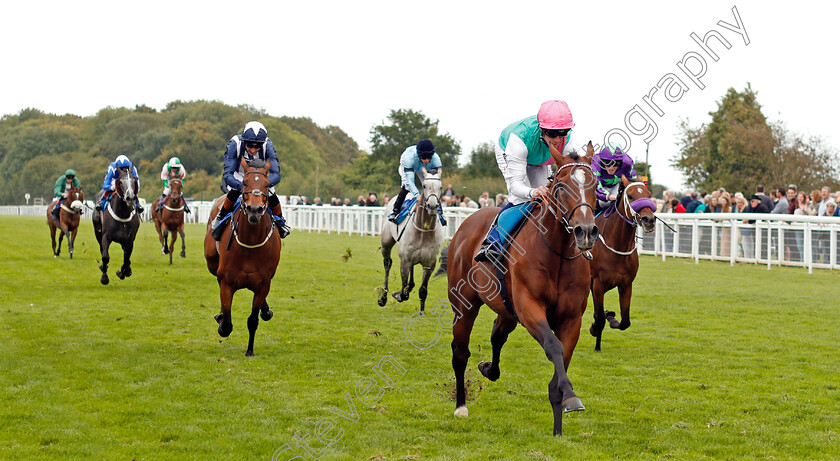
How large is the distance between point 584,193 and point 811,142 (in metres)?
28.9

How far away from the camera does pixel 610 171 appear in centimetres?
819

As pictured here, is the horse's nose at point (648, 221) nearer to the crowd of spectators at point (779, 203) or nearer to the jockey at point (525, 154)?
the jockey at point (525, 154)

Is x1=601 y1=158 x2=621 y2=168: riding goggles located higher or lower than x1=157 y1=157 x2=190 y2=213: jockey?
lower

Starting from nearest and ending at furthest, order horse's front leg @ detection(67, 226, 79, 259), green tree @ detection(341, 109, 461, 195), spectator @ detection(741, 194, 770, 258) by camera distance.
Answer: spectator @ detection(741, 194, 770, 258) → horse's front leg @ detection(67, 226, 79, 259) → green tree @ detection(341, 109, 461, 195)

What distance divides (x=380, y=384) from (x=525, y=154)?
7.63ft

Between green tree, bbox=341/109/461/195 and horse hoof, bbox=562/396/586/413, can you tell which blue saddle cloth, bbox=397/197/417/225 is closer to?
horse hoof, bbox=562/396/586/413

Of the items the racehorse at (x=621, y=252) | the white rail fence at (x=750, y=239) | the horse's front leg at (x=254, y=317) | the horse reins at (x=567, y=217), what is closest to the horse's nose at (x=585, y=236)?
the horse reins at (x=567, y=217)

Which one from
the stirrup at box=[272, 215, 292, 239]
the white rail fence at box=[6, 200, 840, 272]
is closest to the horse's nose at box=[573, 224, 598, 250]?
the stirrup at box=[272, 215, 292, 239]

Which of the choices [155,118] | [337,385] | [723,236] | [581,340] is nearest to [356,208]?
[723,236]

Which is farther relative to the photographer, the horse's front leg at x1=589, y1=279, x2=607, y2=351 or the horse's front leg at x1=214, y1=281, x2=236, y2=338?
the horse's front leg at x1=589, y1=279, x2=607, y2=351

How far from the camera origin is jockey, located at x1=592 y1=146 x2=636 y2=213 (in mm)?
7965

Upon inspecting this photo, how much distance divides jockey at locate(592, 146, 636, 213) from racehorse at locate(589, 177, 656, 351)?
0.56 ft

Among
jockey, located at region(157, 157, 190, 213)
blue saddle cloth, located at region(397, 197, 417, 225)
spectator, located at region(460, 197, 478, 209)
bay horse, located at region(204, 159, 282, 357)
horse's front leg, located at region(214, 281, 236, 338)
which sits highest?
jockey, located at region(157, 157, 190, 213)

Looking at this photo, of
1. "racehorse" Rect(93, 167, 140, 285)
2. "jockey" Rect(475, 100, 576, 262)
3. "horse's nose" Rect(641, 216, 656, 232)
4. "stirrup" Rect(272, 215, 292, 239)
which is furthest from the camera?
"racehorse" Rect(93, 167, 140, 285)
